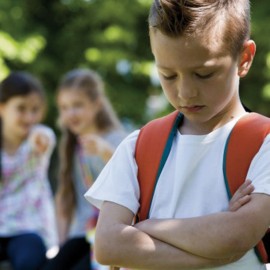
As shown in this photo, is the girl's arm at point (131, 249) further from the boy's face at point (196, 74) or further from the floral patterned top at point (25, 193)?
the floral patterned top at point (25, 193)

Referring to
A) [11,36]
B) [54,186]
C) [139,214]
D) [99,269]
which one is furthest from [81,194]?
[11,36]

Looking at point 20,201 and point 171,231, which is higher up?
point 171,231

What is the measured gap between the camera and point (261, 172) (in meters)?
2.21

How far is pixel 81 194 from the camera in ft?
17.5

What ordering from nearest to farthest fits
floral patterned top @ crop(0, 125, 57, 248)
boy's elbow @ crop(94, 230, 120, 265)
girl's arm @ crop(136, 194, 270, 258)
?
girl's arm @ crop(136, 194, 270, 258)
boy's elbow @ crop(94, 230, 120, 265)
floral patterned top @ crop(0, 125, 57, 248)

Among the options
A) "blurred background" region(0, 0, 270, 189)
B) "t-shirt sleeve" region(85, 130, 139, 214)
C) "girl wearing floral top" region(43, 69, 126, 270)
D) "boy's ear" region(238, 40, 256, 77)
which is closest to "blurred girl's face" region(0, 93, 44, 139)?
"girl wearing floral top" region(43, 69, 126, 270)

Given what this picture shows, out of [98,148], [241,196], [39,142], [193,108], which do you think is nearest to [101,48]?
[39,142]

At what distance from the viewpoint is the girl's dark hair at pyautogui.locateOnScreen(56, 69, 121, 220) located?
17.5 feet

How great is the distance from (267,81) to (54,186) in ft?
15.9

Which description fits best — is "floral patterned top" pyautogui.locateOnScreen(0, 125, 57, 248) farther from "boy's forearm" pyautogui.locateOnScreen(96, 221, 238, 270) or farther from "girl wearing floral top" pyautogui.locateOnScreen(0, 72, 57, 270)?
"boy's forearm" pyautogui.locateOnScreen(96, 221, 238, 270)

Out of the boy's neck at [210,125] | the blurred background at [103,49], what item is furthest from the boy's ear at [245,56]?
the blurred background at [103,49]

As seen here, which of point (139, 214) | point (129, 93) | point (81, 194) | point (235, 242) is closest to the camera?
point (235, 242)

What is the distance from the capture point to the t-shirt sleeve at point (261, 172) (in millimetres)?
2211

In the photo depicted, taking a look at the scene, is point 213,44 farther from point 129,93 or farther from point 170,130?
point 129,93
